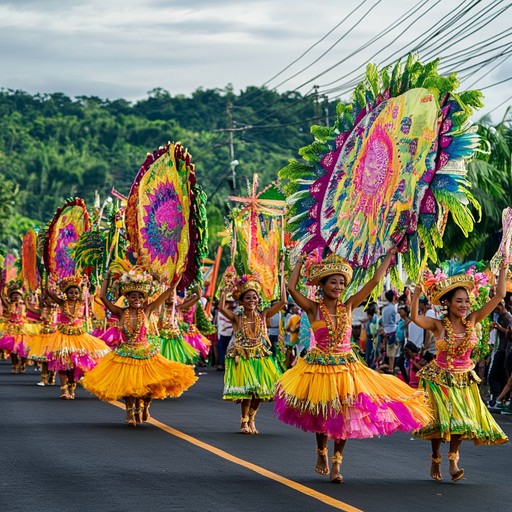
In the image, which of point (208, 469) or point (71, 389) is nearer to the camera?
point (208, 469)

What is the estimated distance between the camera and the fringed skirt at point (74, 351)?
19.3m

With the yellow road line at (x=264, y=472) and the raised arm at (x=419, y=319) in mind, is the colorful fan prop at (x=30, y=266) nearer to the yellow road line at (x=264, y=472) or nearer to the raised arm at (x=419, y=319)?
the yellow road line at (x=264, y=472)

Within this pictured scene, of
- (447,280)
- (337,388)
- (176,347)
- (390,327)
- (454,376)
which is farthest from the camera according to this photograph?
(390,327)

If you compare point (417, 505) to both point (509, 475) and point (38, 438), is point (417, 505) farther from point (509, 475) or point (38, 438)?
point (38, 438)

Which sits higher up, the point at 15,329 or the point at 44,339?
the point at 15,329

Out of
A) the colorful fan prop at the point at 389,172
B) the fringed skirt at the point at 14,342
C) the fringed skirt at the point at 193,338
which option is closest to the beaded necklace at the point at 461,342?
the colorful fan prop at the point at 389,172

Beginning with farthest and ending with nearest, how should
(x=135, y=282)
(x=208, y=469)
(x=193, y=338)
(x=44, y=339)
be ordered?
(x=193, y=338) → (x=44, y=339) → (x=135, y=282) → (x=208, y=469)

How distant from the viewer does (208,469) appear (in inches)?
445

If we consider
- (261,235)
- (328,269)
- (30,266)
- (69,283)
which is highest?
(30,266)

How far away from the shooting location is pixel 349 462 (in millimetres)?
12078

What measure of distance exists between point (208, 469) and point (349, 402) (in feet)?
5.19

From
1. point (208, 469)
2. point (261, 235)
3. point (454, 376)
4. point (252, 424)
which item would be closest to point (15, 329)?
point (261, 235)

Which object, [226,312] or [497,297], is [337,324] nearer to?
[497,297]

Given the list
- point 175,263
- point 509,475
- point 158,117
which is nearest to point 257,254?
point 175,263
